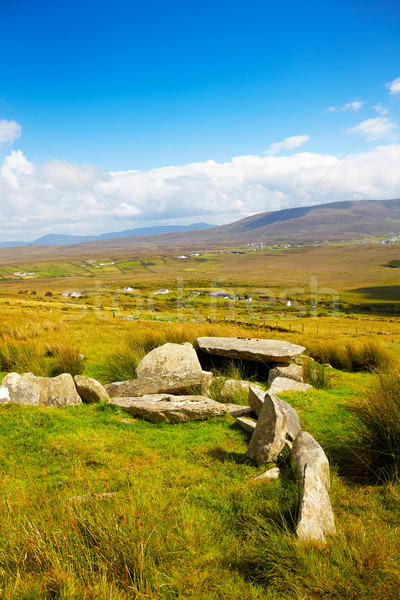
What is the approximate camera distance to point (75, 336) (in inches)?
777

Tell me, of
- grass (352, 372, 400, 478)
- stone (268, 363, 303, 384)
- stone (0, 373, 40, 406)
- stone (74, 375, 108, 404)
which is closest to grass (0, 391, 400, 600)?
grass (352, 372, 400, 478)

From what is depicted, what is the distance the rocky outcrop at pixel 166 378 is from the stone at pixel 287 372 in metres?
2.75

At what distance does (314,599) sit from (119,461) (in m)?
4.15

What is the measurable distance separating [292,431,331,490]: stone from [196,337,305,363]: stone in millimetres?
6511

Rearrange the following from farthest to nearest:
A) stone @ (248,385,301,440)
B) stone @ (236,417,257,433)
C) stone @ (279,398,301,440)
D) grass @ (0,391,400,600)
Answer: stone @ (236,417,257,433) → stone @ (248,385,301,440) → stone @ (279,398,301,440) → grass @ (0,391,400,600)

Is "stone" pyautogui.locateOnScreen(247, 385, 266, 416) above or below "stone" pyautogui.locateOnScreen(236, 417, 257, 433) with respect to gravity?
above

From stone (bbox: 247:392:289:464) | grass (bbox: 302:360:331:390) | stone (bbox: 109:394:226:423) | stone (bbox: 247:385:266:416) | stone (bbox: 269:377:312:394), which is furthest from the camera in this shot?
grass (bbox: 302:360:331:390)

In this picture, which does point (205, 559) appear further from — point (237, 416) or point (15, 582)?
point (237, 416)

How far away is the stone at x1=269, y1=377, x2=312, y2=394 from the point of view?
10648 millimetres

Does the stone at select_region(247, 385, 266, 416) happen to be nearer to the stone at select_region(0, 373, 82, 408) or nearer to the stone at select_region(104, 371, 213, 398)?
the stone at select_region(104, 371, 213, 398)

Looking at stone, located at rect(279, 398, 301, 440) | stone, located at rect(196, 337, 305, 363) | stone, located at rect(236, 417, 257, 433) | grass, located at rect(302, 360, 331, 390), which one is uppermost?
stone, located at rect(196, 337, 305, 363)

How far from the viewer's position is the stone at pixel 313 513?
4.23 metres

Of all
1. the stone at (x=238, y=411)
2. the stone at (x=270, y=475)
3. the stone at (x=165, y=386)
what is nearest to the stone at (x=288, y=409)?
the stone at (x=238, y=411)

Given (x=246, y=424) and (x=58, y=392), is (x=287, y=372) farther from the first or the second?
(x=58, y=392)
